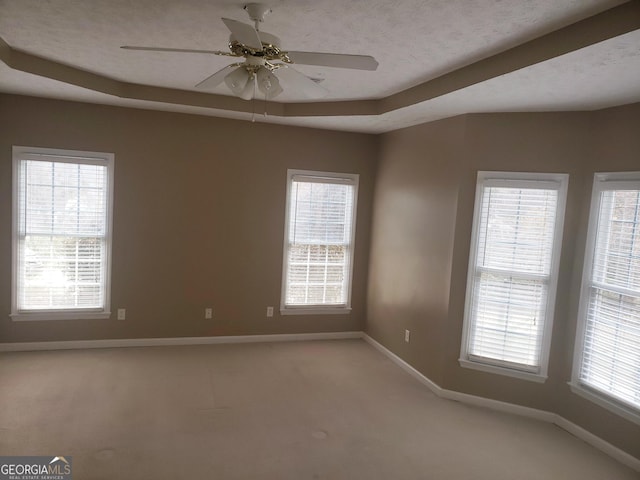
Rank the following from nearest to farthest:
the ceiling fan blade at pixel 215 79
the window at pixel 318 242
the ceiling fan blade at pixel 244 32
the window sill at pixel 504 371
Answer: the ceiling fan blade at pixel 244 32, the ceiling fan blade at pixel 215 79, the window sill at pixel 504 371, the window at pixel 318 242

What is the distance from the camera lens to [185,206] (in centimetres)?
509

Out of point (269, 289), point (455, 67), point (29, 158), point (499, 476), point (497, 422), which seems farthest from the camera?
point (269, 289)

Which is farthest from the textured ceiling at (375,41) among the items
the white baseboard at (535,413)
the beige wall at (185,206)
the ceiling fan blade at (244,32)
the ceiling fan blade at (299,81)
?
the white baseboard at (535,413)

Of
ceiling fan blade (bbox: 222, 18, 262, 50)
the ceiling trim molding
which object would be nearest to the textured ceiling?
the ceiling trim molding

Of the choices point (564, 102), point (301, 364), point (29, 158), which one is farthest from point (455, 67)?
point (29, 158)

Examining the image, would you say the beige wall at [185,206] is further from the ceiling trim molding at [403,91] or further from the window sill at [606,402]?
the window sill at [606,402]

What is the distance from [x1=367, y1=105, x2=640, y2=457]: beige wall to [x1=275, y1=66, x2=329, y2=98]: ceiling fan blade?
188 cm

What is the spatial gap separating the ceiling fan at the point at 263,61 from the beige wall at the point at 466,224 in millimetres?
1983

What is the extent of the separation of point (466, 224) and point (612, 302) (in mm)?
1302

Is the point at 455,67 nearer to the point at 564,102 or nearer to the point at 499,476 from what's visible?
the point at 564,102

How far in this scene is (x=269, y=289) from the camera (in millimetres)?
5484

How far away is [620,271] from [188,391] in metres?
3.73

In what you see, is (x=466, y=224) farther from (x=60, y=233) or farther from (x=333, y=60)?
(x=60, y=233)

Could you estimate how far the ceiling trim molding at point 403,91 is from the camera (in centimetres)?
226
